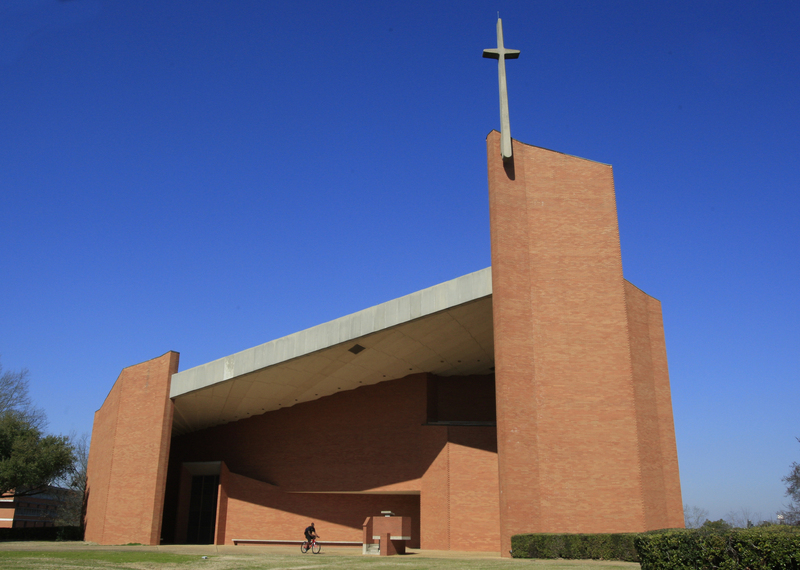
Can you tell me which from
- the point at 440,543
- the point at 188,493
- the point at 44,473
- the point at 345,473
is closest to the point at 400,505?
the point at 345,473

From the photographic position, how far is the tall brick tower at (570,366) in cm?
1783

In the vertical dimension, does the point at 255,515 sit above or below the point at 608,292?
below

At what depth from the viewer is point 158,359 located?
2517 centimetres

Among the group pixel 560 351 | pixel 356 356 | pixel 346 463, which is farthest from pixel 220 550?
pixel 560 351

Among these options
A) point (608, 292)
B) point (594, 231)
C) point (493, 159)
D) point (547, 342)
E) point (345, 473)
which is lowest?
point (345, 473)

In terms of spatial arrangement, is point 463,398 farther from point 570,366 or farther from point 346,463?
point 570,366

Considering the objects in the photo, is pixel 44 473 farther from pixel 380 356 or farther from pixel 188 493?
pixel 380 356

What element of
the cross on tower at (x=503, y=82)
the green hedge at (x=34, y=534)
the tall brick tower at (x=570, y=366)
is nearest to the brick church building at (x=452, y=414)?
the tall brick tower at (x=570, y=366)

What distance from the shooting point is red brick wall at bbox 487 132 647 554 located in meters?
17.8

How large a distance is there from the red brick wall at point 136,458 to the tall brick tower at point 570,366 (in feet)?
43.4

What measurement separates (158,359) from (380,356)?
29.0 feet

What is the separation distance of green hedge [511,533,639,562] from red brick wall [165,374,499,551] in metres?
7.19

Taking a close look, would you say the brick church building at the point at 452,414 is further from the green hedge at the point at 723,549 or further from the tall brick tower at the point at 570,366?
the green hedge at the point at 723,549

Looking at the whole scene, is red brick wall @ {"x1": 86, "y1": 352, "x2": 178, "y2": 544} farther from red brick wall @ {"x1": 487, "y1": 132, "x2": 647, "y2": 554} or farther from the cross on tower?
the cross on tower
